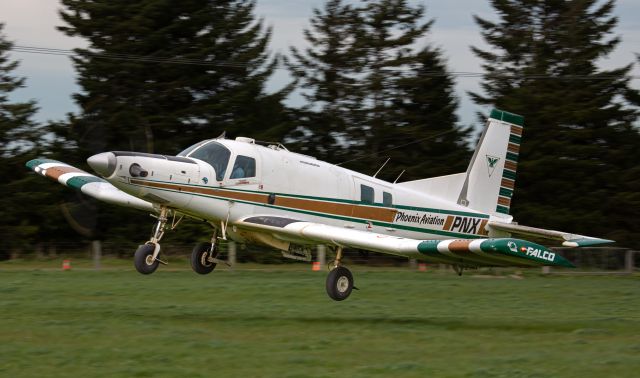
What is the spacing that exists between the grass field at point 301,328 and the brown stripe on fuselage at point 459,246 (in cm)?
148

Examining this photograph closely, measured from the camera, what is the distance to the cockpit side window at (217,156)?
18484mm

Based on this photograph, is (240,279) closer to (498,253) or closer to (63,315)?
Answer: (63,315)

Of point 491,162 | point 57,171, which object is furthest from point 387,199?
point 57,171

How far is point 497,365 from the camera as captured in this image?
1330 centimetres

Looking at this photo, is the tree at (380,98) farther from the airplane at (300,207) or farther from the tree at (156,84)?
the airplane at (300,207)

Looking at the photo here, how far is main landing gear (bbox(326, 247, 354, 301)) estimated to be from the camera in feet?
60.4

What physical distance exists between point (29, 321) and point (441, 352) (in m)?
7.18

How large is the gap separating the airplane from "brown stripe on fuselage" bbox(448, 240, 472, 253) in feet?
0.07

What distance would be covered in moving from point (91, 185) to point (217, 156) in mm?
4536

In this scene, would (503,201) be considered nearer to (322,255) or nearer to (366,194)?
(366,194)

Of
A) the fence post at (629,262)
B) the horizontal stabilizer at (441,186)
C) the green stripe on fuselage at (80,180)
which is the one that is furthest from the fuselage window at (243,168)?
the fence post at (629,262)

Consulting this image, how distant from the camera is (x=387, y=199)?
20.5 metres

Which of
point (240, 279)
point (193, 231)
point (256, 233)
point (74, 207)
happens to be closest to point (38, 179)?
point (74, 207)

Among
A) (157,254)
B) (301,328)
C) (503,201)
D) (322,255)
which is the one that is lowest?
(301,328)
